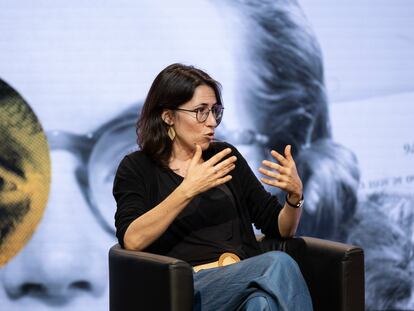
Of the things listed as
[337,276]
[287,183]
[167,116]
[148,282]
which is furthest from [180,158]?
[337,276]

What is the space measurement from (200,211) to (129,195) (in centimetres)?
24

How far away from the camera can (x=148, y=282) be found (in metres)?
2.07

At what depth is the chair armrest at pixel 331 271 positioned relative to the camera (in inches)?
86.2

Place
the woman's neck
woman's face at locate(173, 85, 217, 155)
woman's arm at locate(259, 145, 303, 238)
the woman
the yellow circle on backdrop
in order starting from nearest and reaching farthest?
1. the woman
2. woman's arm at locate(259, 145, 303, 238)
3. woman's face at locate(173, 85, 217, 155)
4. the woman's neck
5. the yellow circle on backdrop

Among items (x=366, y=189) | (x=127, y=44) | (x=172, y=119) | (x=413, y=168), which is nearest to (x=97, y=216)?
(x=127, y=44)

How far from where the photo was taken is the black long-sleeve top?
7.54ft

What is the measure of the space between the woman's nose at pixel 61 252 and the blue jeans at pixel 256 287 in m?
1.14

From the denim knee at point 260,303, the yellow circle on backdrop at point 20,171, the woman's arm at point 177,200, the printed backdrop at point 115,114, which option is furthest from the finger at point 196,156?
the yellow circle on backdrop at point 20,171

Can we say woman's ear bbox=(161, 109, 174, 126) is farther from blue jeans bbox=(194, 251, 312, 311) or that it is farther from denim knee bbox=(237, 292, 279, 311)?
denim knee bbox=(237, 292, 279, 311)

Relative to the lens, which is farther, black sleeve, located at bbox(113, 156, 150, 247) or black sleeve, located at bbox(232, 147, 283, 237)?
black sleeve, located at bbox(232, 147, 283, 237)

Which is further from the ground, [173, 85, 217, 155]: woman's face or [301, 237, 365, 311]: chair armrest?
[173, 85, 217, 155]: woman's face

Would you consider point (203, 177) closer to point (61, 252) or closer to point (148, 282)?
point (148, 282)

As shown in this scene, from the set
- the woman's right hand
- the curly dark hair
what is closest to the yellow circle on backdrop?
the curly dark hair

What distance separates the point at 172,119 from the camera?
2.40 meters
